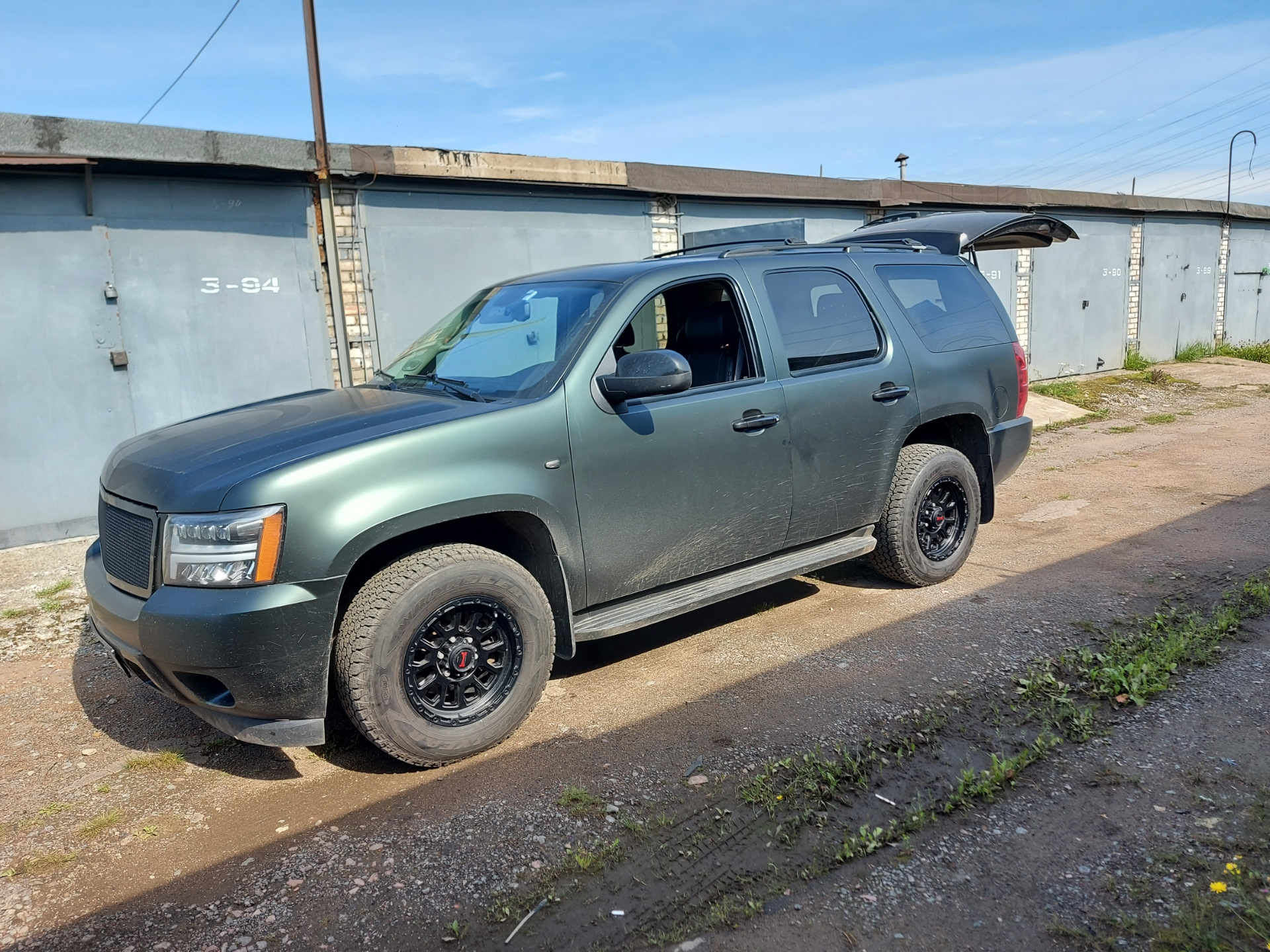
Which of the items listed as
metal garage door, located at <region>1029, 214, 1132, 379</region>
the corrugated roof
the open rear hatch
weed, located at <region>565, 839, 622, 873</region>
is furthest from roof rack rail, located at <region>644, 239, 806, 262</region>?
metal garage door, located at <region>1029, 214, 1132, 379</region>

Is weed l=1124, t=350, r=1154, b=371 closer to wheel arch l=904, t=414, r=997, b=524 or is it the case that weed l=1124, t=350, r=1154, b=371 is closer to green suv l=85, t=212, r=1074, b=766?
wheel arch l=904, t=414, r=997, b=524

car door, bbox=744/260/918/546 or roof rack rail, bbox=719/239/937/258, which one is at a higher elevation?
roof rack rail, bbox=719/239/937/258

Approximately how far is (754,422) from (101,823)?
10.3 ft

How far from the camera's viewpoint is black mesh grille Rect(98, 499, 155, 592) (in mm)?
3332

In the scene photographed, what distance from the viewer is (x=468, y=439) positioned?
3494mm

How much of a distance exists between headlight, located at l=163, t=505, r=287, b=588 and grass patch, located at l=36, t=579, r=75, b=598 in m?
3.90

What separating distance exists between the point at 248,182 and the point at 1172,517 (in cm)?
831

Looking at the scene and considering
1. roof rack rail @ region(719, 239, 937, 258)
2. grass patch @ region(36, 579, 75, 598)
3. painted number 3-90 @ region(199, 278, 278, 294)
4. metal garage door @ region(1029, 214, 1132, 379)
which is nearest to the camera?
roof rack rail @ region(719, 239, 937, 258)

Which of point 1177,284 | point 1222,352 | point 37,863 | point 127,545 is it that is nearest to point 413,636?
point 127,545

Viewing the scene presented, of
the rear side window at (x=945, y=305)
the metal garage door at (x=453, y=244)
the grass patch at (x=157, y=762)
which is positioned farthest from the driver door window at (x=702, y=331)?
the metal garage door at (x=453, y=244)

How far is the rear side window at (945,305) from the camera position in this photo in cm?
528

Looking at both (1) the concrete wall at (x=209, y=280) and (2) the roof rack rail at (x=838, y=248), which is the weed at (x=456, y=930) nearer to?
(2) the roof rack rail at (x=838, y=248)

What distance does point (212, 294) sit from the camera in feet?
26.9

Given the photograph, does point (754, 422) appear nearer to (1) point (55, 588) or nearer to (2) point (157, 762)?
(2) point (157, 762)
